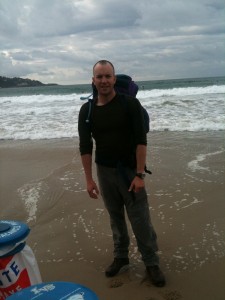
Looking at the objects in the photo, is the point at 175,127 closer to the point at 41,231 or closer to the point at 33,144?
the point at 33,144

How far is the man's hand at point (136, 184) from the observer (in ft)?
9.83

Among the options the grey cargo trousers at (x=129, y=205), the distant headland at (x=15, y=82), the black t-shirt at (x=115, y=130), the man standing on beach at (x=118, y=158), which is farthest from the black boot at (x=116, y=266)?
the distant headland at (x=15, y=82)

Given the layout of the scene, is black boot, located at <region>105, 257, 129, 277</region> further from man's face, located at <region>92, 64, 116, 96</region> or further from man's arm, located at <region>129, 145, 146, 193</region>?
man's face, located at <region>92, 64, 116, 96</region>

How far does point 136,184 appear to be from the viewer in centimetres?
300

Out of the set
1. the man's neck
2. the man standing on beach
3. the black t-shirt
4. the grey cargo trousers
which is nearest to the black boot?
the man standing on beach

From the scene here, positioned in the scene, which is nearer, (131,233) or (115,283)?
(115,283)

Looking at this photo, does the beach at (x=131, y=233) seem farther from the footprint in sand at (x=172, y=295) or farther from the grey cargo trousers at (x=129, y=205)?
the grey cargo trousers at (x=129, y=205)

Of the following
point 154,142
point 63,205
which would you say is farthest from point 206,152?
point 63,205

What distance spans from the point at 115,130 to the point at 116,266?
4.37 ft

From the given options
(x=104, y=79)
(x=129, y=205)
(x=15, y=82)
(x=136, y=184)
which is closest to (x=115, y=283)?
(x=129, y=205)

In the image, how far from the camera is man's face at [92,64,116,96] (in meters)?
2.92

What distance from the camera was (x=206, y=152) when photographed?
26.1ft

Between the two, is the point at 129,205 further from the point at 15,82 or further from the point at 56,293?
the point at 15,82

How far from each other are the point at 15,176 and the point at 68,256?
11.6 feet
